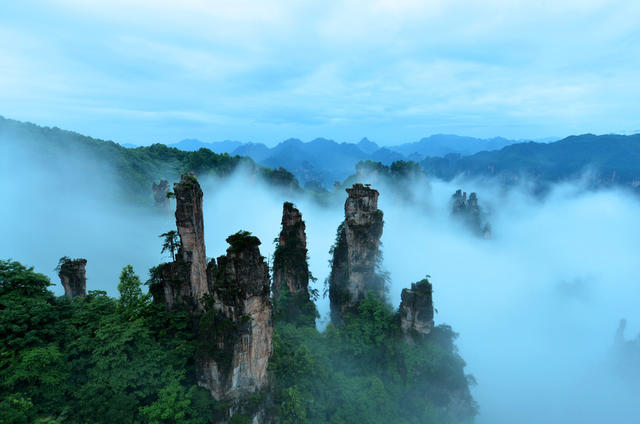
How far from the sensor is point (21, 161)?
266 feet

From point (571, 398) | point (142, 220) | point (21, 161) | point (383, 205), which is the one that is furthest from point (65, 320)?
point (383, 205)

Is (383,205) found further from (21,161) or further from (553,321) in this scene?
(21,161)

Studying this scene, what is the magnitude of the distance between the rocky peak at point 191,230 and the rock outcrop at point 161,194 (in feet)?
196

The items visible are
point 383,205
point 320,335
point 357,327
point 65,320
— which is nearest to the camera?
point 65,320

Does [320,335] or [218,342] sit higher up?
[218,342]

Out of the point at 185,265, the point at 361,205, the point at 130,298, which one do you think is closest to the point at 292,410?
the point at 185,265

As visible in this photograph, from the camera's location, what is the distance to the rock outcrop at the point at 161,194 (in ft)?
246

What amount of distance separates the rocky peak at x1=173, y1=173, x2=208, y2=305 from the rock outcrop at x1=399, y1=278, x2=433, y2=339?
→ 2110cm

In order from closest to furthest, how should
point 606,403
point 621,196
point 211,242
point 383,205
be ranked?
point 606,403, point 211,242, point 383,205, point 621,196

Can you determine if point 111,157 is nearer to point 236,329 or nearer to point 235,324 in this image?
point 235,324

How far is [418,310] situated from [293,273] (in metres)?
14.8

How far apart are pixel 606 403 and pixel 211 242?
3885 inches

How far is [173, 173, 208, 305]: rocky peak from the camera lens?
21.8 m

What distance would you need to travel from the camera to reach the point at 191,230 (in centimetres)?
2244
